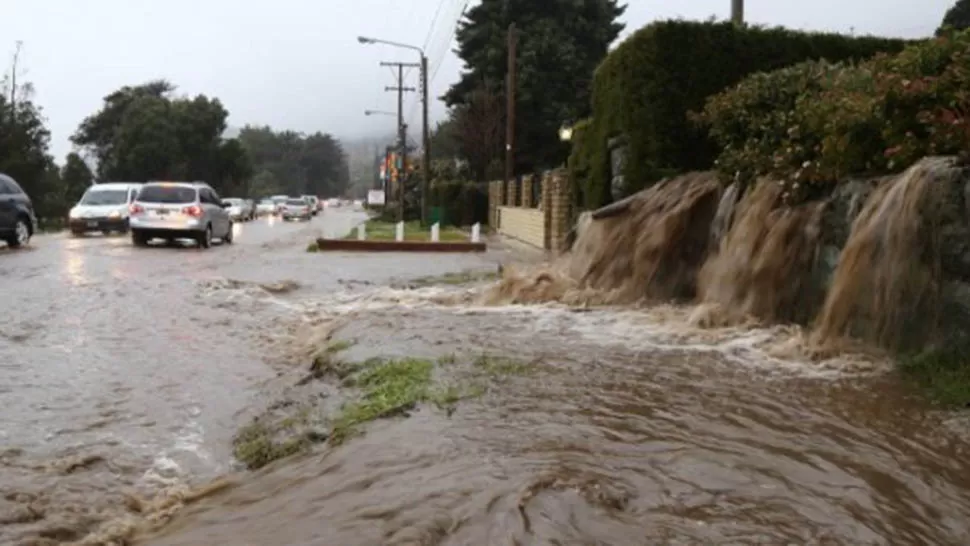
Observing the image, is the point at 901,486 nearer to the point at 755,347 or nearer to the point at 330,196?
the point at 755,347

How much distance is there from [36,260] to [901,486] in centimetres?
1714

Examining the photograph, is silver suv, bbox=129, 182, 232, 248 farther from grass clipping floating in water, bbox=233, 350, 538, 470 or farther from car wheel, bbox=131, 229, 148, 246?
grass clipping floating in water, bbox=233, 350, 538, 470

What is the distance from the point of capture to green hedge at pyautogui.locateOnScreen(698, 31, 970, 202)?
24.4ft

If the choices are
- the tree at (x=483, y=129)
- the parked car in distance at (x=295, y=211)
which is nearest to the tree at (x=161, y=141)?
the parked car in distance at (x=295, y=211)

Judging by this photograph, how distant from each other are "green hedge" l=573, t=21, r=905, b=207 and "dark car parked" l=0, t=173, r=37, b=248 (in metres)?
14.1

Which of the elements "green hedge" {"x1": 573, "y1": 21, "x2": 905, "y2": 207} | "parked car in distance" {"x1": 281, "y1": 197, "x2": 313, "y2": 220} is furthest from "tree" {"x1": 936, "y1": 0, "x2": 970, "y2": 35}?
"parked car in distance" {"x1": 281, "y1": 197, "x2": 313, "y2": 220}

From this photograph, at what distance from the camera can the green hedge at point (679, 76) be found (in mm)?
13891

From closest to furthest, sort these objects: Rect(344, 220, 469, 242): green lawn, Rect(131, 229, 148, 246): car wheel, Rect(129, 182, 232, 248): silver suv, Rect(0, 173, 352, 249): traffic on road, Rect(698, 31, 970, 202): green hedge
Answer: Rect(698, 31, 970, 202): green hedge → Rect(0, 173, 352, 249): traffic on road → Rect(129, 182, 232, 248): silver suv → Rect(131, 229, 148, 246): car wheel → Rect(344, 220, 469, 242): green lawn

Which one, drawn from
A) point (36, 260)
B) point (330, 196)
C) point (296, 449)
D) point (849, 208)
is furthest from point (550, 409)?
point (330, 196)

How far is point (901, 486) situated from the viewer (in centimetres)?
412

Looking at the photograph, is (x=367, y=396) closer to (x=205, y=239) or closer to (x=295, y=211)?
(x=205, y=239)

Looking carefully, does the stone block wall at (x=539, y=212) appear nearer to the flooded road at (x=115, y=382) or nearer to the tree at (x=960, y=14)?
the flooded road at (x=115, y=382)

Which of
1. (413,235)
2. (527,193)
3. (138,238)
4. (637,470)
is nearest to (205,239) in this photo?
(138,238)

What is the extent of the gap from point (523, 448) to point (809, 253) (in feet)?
15.3
